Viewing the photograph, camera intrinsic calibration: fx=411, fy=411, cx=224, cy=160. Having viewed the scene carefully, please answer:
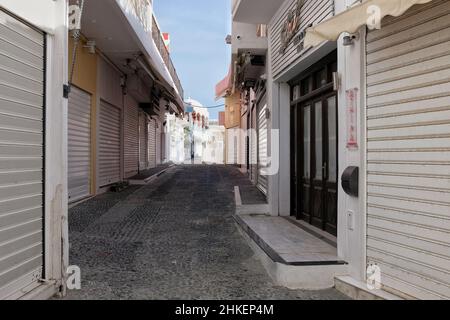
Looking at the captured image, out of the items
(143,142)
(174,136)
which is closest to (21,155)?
(143,142)

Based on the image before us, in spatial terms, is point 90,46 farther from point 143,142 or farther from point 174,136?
point 174,136

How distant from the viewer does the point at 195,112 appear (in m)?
46.2

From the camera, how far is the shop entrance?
639cm

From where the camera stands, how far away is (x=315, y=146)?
7176 mm

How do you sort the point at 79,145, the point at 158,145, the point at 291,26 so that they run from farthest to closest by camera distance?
the point at 158,145
the point at 79,145
the point at 291,26

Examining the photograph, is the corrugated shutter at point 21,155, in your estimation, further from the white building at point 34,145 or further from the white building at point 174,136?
the white building at point 174,136

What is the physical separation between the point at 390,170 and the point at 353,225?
32.8 inches

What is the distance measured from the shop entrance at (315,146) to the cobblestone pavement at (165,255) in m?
1.39

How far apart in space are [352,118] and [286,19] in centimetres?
362

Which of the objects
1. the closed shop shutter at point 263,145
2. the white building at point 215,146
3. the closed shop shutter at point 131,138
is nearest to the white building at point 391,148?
the closed shop shutter at point 263,145

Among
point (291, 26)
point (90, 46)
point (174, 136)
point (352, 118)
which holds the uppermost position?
point (90, 46)
